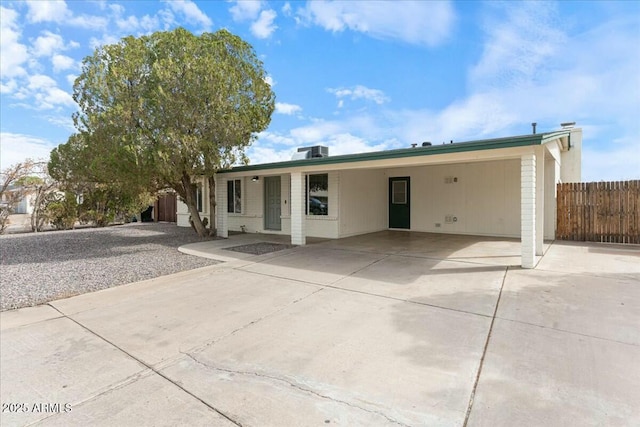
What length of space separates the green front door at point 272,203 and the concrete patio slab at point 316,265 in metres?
3.76

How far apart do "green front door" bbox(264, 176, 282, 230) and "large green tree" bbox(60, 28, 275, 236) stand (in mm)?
2762

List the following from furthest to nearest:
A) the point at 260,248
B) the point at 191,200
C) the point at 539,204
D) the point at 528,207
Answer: the point at 191,200 → the point at 260,248 → the point at 539,204 → the point at 528,207

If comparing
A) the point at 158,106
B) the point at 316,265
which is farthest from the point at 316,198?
the point at 158,106

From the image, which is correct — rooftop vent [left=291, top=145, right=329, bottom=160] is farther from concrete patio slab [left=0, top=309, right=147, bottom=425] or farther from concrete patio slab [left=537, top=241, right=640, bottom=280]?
concrete patio slab [left=0, top=309, right=147, bottom=425]

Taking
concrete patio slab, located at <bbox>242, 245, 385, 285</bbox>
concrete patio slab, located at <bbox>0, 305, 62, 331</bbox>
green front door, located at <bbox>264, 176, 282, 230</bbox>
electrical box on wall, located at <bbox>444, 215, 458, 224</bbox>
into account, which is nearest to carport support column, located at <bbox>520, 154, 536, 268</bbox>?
concrete patio slab, located at <bbox>242, 245, 385, 285</bbox>

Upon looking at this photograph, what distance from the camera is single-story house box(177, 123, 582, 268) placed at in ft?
29.7

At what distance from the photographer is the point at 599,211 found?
8.81 meters

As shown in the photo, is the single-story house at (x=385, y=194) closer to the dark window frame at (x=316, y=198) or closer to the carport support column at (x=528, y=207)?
the dark window frame at (x=316, y=198)

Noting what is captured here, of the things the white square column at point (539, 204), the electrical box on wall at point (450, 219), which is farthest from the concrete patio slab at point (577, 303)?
the electrical box on wall at point (450, 219)

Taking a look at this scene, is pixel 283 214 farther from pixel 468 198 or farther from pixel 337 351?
pixel 337 351

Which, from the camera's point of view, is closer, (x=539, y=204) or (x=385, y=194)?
(x=539, y=204)

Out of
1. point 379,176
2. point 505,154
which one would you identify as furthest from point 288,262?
point 379,176

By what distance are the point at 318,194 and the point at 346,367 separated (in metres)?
8.28

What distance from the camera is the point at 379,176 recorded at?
40.3 ft
